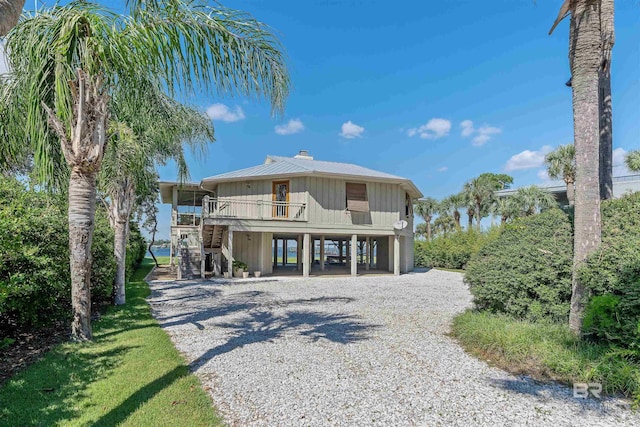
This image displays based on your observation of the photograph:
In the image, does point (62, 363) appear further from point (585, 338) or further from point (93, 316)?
point (585, 338)

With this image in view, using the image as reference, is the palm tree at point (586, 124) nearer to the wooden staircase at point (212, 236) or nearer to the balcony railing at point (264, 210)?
the balcony railing at point (264, 210)

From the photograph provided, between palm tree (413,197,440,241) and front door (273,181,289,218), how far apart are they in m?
30.1

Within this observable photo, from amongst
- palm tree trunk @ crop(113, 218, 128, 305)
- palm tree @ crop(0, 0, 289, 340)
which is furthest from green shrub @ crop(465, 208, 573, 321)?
palm tree trunk @ crop(113, 218, 128, 305)

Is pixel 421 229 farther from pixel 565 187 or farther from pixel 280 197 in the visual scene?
pixel 280 197

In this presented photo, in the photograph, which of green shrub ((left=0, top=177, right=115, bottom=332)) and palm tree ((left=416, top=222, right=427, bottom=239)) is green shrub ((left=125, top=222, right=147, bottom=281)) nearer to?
green shrub ((left=0, top=177, right=115, bottom=332))

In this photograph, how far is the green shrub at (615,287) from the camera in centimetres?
412

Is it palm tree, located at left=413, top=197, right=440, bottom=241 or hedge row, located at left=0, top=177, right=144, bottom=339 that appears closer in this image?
hedge row, located at left=0, top=177, right=144, bottom=339

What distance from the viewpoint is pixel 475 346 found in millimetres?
5461

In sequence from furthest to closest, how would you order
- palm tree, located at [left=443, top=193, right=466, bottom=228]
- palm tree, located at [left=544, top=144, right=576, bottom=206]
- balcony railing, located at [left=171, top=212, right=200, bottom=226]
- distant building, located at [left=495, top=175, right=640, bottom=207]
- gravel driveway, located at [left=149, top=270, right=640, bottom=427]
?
palm tree, located at [left=443, top=193, right=466, bottom=228] → distant building, located at [left=495, top=175, right=640, bottom=207] → palm tree, located at [left=544, top=144, right=576, bottom=206] → balcony railing, located at [left=171, top=212, right=200, bottom=226] → gravel driveway, located at [left=149, top=270, right=640, bottom=427]

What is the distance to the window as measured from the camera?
1733 cm

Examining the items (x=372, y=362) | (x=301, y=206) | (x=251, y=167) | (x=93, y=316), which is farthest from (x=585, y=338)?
(x=251, y=167)

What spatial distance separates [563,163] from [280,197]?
1953cm

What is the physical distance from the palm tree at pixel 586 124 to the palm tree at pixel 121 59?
4.63 metres

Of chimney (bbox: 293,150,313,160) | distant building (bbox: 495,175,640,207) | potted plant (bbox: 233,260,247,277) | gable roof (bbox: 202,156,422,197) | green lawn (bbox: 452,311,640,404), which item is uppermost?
chimney (bbox: 293,150,313,160)
